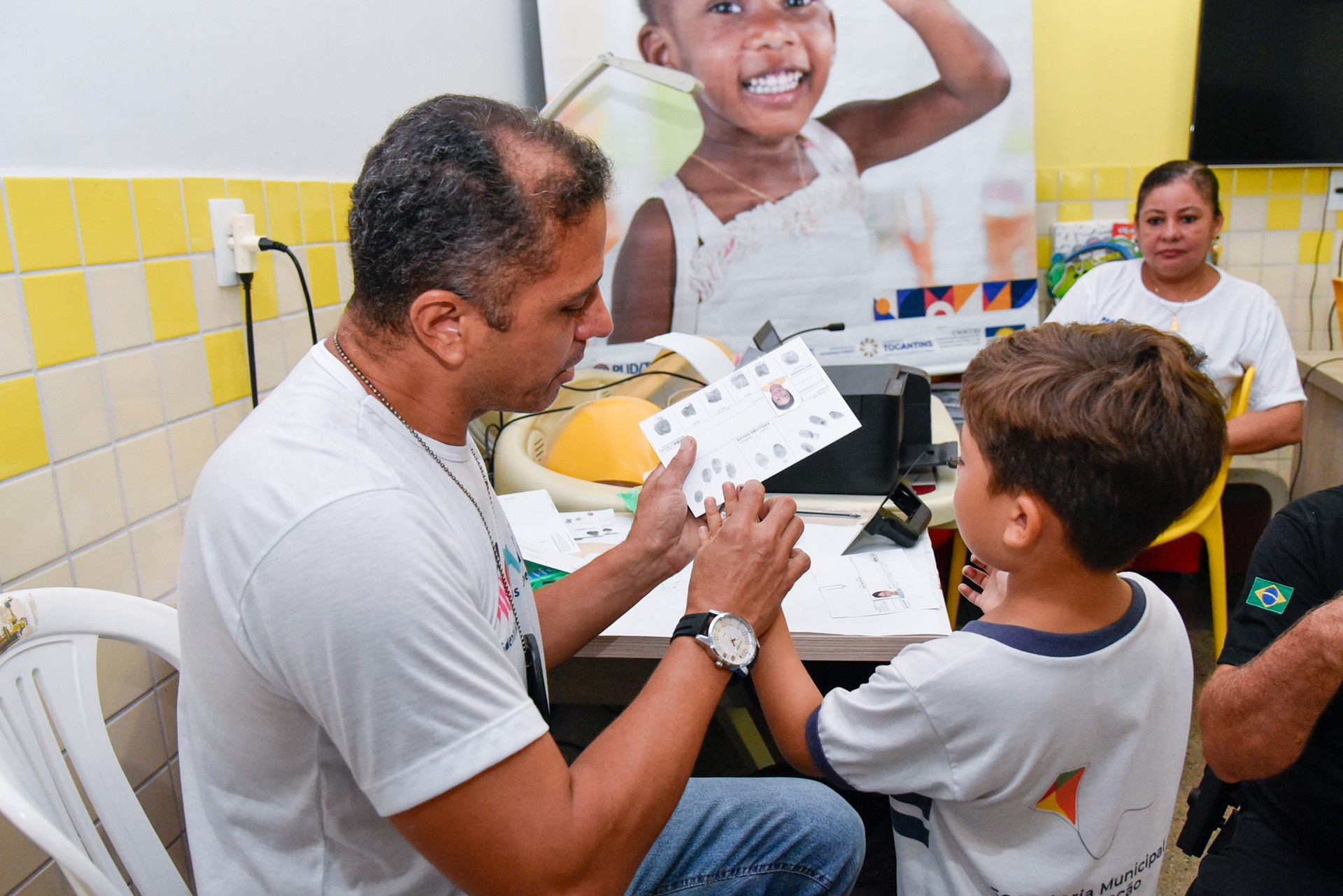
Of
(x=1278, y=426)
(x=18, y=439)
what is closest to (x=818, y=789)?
(x=18, y=439)

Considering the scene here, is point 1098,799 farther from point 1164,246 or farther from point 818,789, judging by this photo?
point 1164,246

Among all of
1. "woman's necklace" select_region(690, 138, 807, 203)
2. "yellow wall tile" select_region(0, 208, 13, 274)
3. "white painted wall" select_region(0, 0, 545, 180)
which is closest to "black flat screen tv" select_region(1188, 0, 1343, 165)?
"woman's necklace" select_region(690, 138, 807, 203)

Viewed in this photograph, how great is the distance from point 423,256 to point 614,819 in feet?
1.87

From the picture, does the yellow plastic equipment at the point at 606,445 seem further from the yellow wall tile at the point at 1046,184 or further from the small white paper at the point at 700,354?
the yellow wall tile at the point at 1046,184

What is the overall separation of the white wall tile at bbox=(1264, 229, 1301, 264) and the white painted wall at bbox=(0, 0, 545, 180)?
8.82 ft

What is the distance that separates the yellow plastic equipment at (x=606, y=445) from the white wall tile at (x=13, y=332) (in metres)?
0.99

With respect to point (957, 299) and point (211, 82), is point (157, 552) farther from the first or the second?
point (957, 299)

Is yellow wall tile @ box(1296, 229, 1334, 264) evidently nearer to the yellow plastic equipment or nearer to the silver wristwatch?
the yellow plastic equipment

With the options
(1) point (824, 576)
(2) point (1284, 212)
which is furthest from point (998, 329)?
(1) point (824, 576)

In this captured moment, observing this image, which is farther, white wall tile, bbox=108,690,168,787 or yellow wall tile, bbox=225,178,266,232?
yellow wall tile, bbox=225,178,266,232

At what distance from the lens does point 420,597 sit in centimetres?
81

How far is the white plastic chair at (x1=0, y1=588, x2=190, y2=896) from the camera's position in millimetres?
1062

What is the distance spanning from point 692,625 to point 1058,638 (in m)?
0.38

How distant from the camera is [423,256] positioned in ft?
3.01
